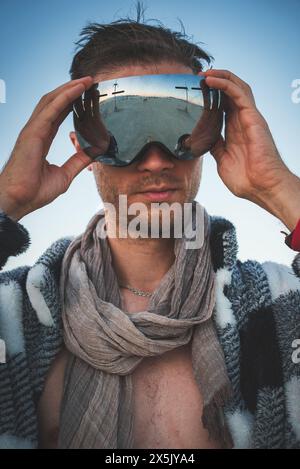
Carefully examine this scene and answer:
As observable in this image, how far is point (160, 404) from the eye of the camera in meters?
2.25

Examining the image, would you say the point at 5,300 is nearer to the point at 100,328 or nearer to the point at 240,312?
the point at 100,328

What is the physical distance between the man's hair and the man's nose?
1.68 feet

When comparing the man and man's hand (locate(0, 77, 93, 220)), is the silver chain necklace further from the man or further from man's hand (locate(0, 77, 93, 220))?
man's hand (locate(0, 77, 93, 220))

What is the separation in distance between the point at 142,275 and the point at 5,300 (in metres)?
0.65

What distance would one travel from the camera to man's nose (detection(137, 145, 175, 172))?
2.37 metres

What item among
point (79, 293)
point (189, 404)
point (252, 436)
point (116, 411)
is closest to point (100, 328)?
point (79, 293)

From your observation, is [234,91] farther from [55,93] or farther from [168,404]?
[168,404]

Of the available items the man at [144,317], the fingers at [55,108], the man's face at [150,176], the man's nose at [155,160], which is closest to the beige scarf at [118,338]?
the man at [144,317]

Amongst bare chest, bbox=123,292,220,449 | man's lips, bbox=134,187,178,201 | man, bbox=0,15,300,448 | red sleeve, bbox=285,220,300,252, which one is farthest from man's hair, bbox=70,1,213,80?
bare chest, bbox=123,292,220,449

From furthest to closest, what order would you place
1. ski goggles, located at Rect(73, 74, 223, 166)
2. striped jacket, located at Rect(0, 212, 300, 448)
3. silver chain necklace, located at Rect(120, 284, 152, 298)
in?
silver chain necklace, located at Rect(120, 284, 152, 298)
ski goggles, located at Rect(73, 74, 223, 166)
striped jacket, located at Rect(0, 212, 300, 448)

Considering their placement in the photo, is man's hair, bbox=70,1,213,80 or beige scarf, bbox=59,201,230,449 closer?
beige scarf, bbox=59,201,230,449

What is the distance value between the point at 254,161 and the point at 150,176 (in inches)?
18.5

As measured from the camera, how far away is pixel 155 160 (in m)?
2.38
